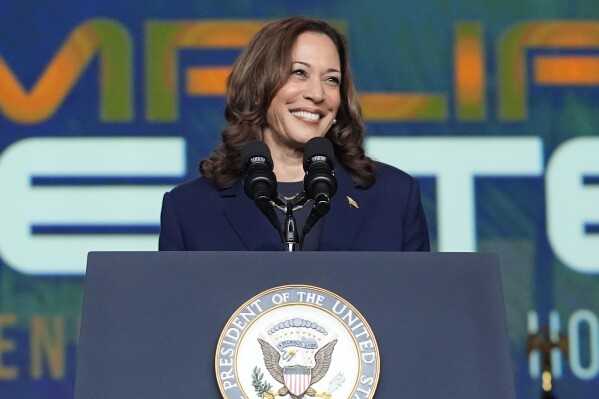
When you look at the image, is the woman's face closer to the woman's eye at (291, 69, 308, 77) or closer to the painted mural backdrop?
the woman's eye at (291, 69, 308, 77)

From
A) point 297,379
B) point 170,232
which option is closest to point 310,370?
point 297,379

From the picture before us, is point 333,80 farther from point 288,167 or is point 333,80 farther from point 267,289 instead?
point 267,289

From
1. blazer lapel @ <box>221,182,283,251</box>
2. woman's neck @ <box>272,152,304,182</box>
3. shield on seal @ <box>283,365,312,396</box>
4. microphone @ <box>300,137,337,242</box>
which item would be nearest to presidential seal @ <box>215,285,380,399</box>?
shield on seal @ <box>283,365,312,396</box>

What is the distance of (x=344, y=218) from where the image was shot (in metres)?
2.37

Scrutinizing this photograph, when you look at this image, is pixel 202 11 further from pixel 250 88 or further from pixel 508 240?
pixel 250 88

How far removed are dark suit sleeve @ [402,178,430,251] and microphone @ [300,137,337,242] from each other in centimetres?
52

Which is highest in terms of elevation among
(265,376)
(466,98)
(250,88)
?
(466,98)

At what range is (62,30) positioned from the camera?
4305 millimetres

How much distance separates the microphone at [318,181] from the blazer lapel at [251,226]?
1.28ft

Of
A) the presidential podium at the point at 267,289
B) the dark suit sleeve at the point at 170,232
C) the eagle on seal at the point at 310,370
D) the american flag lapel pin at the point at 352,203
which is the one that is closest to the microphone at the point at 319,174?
the presidential podium at the point at 267,289

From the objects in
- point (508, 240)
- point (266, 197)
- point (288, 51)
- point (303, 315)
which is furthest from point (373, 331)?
point (508, 240)

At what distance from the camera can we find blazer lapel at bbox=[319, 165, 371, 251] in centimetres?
234

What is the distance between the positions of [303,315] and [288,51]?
39.5 inches

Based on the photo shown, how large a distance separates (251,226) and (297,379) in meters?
0.78
